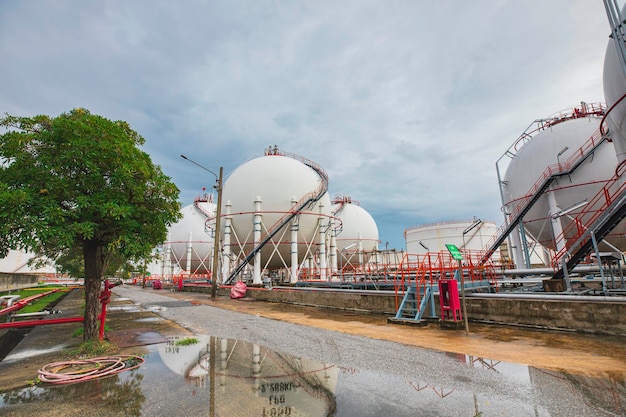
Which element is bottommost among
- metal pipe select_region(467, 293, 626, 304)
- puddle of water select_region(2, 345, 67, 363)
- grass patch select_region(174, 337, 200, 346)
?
grass patch select_region(174, 337, 200, 346)

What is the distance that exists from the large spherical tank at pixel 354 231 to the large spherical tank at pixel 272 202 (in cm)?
2001

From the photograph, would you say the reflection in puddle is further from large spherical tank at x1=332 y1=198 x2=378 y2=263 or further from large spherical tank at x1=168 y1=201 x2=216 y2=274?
large spherical tank at x1=168 y1=201 x2=216 y2=274

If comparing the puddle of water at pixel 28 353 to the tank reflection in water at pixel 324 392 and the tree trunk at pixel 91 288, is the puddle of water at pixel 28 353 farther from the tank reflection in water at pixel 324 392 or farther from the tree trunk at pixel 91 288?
the tank reflection in water at pixel 324 392

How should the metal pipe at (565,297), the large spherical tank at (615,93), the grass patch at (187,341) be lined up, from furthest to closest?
the large spherical tank at (615,93) < the metal pipe at (565,297) < the grass patch at (187,341)

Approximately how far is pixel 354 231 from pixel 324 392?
44010 mm

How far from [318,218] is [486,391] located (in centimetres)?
2174

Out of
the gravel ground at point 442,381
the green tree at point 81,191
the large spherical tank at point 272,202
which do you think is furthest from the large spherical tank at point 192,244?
the gravel ground at point 442,381

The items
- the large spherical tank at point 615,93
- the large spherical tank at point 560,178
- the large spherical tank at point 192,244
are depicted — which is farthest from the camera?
the large spherical tank at point 192,244

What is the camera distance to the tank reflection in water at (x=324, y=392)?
3627 mm

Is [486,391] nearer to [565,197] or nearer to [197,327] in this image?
[197,327]

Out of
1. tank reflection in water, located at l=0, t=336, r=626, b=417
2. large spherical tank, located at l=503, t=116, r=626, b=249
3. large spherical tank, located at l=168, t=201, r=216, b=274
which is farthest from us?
large spherical tank, located at l=168, t=201, r=216, b=274

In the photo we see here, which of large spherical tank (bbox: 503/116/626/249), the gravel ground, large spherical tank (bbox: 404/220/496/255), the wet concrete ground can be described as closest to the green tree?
the wet concrete ground

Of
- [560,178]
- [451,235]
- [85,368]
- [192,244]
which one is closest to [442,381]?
[85,368]

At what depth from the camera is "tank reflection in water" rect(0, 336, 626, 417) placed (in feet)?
11.9
